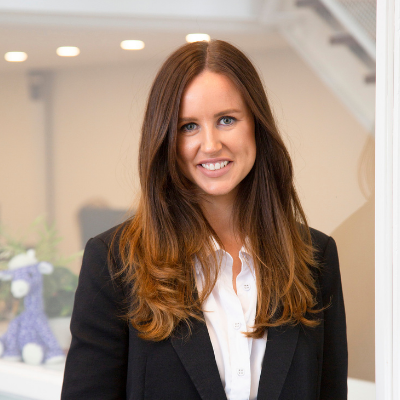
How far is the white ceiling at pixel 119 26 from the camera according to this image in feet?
7.68

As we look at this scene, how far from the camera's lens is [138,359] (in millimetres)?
1233

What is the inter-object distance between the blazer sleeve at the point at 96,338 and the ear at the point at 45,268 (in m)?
1.48

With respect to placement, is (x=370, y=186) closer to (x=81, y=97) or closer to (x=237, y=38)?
Answer: (x=237, y=38)

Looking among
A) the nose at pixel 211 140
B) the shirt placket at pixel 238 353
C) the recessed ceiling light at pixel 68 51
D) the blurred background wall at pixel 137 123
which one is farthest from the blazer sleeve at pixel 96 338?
the recessed ceiling light at pixel 68 51

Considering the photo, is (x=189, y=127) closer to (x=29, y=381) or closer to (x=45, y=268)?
(x=45, y=268)

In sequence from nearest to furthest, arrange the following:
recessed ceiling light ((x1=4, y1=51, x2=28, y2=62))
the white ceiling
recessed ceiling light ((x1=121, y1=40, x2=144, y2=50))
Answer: the white ceiling → recessed ceiling light ((x1=121, y1=40, x2=144, y2=50)) → recessed ceiling light ((x1=4, y1=51, x2=28, y2=62))

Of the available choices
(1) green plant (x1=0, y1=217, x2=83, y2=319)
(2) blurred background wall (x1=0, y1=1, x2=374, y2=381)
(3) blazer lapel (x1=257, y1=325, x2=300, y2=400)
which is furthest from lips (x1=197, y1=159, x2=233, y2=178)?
(1) green plant (x1=0, y1=217, x2=83, y2=319)

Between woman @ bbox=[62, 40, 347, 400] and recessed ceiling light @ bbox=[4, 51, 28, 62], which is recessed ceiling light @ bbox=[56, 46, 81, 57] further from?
woman @ bbox=[62, 40, 347, 400]

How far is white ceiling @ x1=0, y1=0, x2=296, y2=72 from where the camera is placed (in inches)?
92.2

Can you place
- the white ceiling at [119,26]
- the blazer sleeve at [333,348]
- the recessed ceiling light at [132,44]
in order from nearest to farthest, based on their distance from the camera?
the blazer sleeve at [333,348], the white ceiling at [119,26], the recessed ceiling light at [132,44]

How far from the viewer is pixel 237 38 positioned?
2.36 m

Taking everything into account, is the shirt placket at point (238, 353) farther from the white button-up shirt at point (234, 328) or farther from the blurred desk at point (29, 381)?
the blurred desk at point (29, 381)
